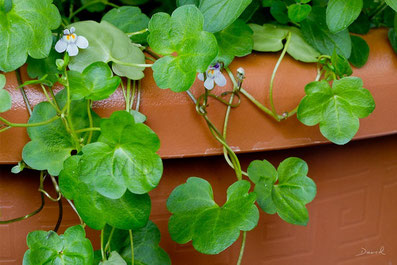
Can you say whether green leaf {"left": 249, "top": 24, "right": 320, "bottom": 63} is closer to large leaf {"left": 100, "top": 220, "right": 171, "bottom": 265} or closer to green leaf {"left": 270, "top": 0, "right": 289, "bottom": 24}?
green leaf {"left": 270, "top": 0, "right": 289, "bottom": 24}

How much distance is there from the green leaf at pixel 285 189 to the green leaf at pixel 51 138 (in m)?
0.20

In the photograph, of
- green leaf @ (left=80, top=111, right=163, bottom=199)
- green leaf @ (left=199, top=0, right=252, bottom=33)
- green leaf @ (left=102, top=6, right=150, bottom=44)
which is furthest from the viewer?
green leaf @ (left=102, top=6, right=150, bottom=44)

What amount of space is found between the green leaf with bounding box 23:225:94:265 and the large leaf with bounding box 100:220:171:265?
6 cm

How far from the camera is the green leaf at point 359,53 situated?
768 mm

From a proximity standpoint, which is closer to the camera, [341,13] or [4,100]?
[4,100]

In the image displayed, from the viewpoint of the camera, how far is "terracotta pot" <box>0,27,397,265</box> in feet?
2.19

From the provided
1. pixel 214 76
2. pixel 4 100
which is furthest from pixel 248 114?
pixel 4 100

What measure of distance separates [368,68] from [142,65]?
313 millimetres

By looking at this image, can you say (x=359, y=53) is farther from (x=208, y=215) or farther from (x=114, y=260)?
(x=114, y=260)

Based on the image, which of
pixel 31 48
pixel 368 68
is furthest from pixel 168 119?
pixel 368 68

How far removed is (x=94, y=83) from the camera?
62cm

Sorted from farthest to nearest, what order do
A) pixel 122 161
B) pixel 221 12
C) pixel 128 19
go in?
1. pixel 128 19
2. pixel 221 12
3. pixel 122 161

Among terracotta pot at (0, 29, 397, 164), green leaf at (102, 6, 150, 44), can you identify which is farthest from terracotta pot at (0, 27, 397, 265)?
green leaf at (102, 6, 150, 44)

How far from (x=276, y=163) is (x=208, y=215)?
0.14 metres
